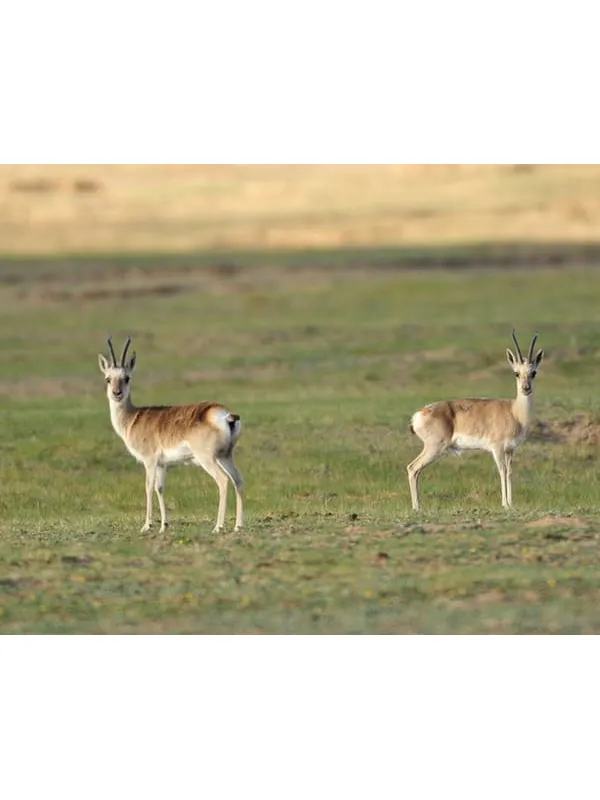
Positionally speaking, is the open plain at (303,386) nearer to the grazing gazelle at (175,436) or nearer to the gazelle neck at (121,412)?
the grazing gazelle at (175,436)

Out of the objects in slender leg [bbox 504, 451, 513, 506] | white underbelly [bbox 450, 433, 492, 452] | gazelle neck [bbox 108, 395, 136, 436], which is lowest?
slender leg [bbox 504, 451, 513, 506]

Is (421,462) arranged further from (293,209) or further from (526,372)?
(293,209)

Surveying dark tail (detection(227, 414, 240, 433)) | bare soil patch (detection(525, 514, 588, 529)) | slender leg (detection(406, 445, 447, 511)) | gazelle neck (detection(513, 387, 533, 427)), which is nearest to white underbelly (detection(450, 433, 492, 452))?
slender leg (detection(406, 445, 447, 511))

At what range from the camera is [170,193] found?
187ft

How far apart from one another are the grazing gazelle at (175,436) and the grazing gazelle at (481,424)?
264 centimetres

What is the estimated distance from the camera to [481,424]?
18703 mm

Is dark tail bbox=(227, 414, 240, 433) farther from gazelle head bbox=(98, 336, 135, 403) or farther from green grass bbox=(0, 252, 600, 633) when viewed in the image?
gazelle head bbox=(98, 336, 135, 403)

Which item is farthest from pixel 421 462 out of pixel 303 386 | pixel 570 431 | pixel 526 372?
pixel 303 386

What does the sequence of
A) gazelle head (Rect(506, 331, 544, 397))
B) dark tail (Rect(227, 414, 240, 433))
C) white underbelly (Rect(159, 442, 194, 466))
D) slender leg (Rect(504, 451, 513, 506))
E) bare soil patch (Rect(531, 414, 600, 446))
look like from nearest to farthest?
dark tail (Rect(227, 414, 240, 433)), white underbelly (Rect(159, 442, 194, 466)), slender leg (Rect(504, 451, 513, 506)), gazelle head (Rect(506, 331, 544, 397)), bare soil patch (Rect(531, 414, 600, 446))

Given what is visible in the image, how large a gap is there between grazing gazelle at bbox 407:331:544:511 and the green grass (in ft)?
2.14

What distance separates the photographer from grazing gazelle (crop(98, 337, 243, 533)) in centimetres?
1652

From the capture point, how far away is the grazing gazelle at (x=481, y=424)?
18.6 meters

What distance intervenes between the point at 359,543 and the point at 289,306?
105ft

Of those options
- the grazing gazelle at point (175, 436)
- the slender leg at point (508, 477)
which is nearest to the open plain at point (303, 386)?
the grazing gazelle at point (175, 436)
